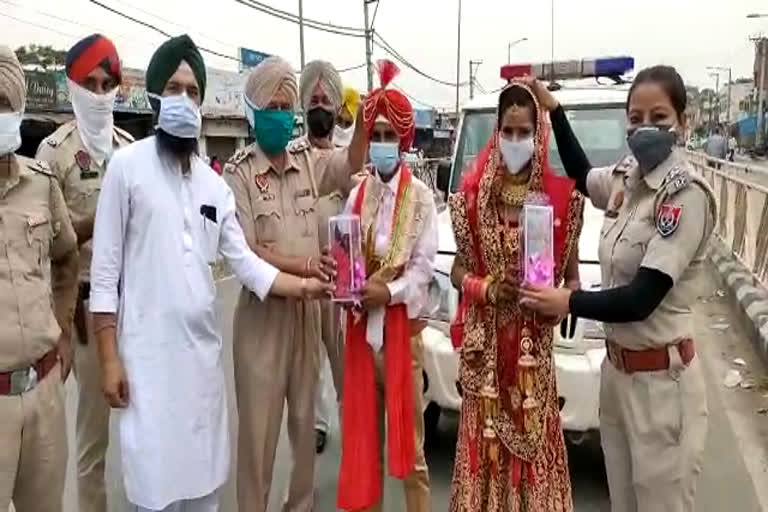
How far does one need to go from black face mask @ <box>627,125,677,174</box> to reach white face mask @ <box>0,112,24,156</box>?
2042mm

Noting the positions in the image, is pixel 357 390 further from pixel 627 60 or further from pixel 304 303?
pixel 627 60

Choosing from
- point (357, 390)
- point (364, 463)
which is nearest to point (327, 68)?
point (357, 390)

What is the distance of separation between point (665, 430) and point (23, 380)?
2.15 meters

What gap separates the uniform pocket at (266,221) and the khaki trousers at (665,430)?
5.09ft

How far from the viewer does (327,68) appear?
438 centimetres

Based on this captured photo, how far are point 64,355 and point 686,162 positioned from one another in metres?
2.31

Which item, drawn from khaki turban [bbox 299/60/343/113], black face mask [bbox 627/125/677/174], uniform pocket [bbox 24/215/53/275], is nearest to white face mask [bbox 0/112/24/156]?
uniform pocket [bbox 24/215/53/275]

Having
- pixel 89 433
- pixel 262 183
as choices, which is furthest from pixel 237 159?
pixel 89 433

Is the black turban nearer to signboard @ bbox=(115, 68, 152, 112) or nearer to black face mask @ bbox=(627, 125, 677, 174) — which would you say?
black face mask @ bbox=(627, 125, 677, 174)

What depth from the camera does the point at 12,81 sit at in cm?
267

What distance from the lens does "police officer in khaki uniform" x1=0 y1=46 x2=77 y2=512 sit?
257 centimetres

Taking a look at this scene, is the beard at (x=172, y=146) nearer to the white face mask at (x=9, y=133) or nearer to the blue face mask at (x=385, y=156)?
the white face mask at (x=9, y=133)

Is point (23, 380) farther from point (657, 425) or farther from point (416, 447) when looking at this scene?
point (657, 425)

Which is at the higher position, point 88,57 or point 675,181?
point 88,57
